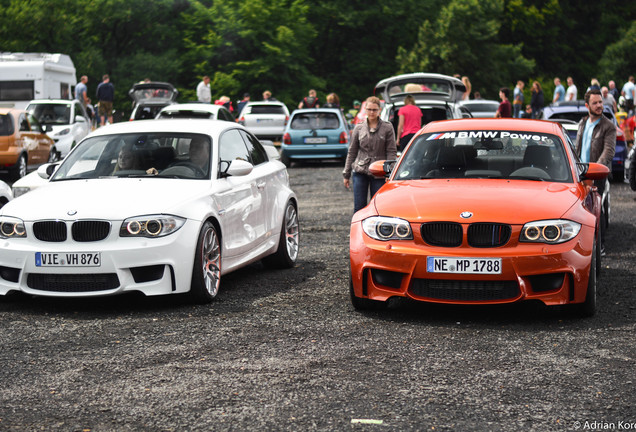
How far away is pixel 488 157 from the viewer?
882 centimetres

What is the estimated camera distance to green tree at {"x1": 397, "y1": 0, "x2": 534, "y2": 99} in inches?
2116

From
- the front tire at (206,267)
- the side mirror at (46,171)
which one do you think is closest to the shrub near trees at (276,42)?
the side mirror at (46,171)

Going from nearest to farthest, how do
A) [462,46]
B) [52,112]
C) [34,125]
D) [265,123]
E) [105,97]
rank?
[34,125] → [52,112] → [265,123] → [105,97] → [462,46]

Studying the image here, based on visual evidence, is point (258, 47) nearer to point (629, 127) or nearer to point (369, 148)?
point (629, 127)

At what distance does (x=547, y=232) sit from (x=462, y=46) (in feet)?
158

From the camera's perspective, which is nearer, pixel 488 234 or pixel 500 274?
pixel 500 274

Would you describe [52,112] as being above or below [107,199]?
below

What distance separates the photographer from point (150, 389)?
5734 mm

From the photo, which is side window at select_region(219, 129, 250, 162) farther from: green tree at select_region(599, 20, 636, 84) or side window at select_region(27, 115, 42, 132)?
green tree at select_region(599, 20, 636, 84)

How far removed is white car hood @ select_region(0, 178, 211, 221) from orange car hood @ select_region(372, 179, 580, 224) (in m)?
1.61

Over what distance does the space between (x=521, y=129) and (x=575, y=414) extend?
14.0 ft

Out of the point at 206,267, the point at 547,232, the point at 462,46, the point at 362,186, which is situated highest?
the point at 547,232

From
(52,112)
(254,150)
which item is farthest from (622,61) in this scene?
(254,150)

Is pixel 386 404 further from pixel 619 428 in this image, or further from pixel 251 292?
pixel 251 292
